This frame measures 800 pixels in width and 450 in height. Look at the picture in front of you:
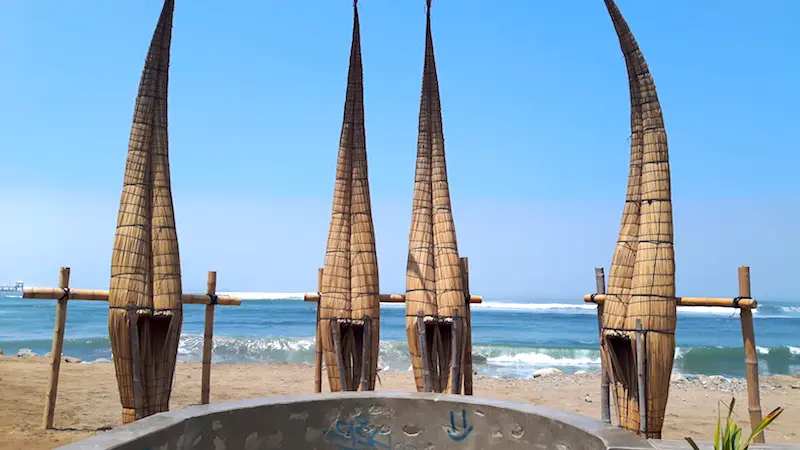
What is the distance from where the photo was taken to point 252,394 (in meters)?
10.6

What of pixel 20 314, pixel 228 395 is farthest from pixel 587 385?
pixel 20 314

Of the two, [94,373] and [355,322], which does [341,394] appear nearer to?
[355,322]

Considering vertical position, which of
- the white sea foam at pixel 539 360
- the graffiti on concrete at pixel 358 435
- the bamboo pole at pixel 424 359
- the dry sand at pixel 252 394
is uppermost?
the bamboo pole at pixel 424 359

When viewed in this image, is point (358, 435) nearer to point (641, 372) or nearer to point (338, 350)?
point (338, 350)

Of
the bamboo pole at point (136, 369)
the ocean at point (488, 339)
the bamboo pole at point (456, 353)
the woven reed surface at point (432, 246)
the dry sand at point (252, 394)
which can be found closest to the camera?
the bamboo pole at point (136, 369)

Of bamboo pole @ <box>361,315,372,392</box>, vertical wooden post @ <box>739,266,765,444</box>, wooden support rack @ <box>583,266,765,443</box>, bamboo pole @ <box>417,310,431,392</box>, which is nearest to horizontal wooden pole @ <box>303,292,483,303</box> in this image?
bamboo pole @ <box>361,315,372,392</box>

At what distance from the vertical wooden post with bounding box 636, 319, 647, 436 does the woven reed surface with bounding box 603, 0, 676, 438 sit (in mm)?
43

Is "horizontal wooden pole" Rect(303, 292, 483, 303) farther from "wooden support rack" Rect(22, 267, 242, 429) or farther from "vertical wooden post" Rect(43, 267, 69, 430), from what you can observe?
"vertical wooden post" Rect(43, 267, 69, 430)

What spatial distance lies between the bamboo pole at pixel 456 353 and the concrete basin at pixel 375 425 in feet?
6.18

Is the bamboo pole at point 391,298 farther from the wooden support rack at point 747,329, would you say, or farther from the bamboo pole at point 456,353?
the wooden support rack at point 747,329

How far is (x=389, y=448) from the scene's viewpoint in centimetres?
404

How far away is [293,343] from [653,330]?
18.7 meters

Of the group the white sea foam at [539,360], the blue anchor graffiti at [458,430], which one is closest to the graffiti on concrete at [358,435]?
the blue anchor graffiti at [458,430]

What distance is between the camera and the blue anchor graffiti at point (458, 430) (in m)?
3.91
